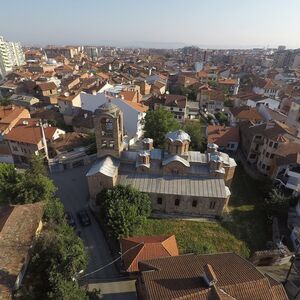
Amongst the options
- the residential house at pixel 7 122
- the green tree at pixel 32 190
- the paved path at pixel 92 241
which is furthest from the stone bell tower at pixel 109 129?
the residential house at pixel 7 122

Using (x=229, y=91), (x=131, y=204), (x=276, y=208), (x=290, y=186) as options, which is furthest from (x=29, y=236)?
(x=229, y=91)

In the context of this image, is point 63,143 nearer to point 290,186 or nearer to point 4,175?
point 4,175

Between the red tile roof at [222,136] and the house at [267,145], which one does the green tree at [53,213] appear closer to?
the red tile roof at [222,136]

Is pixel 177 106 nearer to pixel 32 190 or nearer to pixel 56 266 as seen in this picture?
pixel 32 190

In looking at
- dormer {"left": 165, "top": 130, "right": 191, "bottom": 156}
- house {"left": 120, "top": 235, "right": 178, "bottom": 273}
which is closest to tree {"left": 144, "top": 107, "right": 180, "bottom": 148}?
dormer {"left": 165, "top": 130, "right": 191, "bottom": 156}

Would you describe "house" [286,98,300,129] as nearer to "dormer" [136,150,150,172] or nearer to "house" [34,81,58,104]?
"dormer" [136,150,150,172]

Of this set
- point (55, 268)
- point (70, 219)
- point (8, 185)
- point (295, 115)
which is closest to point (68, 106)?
point (8, 185)
